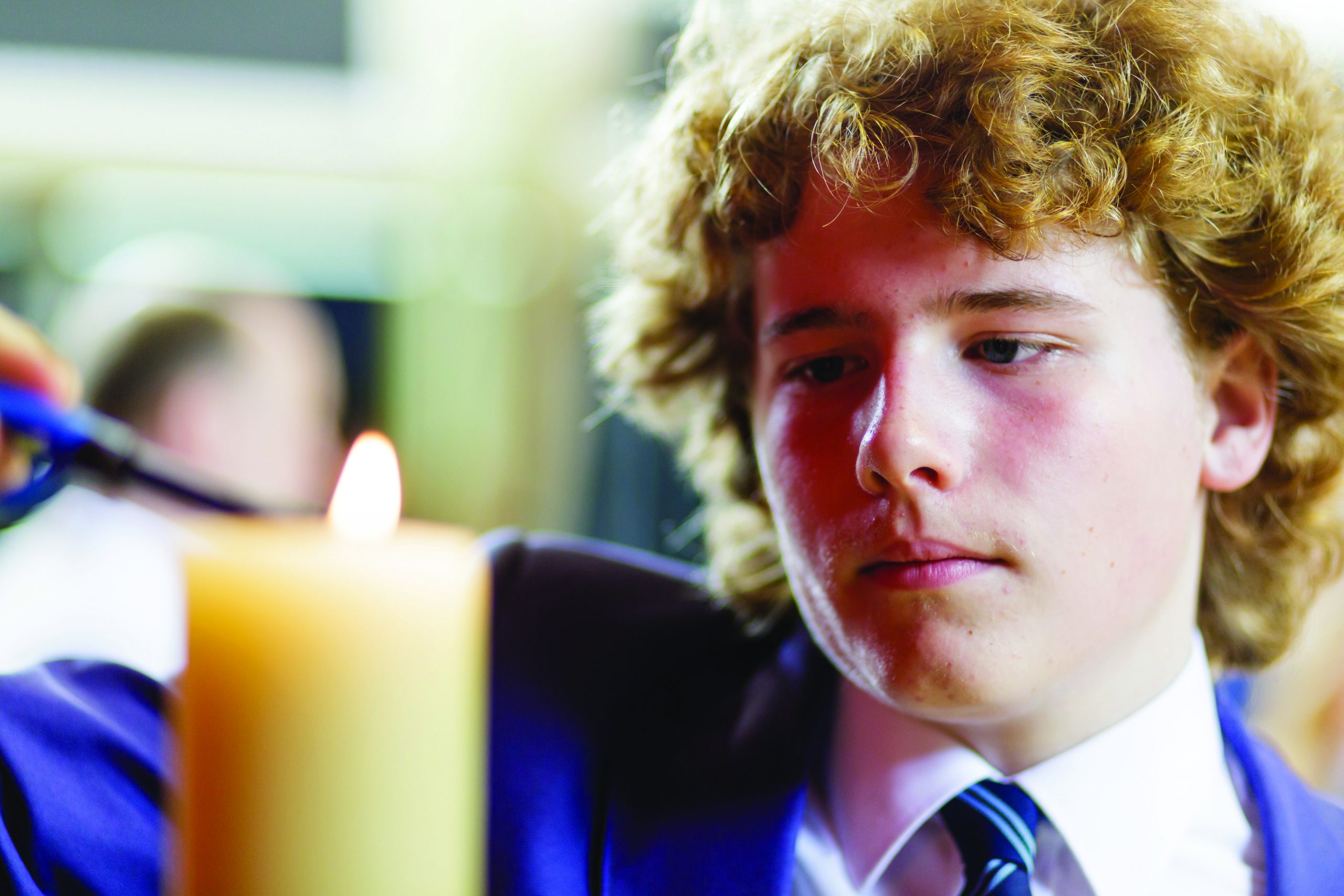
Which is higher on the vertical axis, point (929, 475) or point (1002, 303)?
point (1002, 303)

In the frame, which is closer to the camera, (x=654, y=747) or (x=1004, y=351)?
(x=1004, y=351)

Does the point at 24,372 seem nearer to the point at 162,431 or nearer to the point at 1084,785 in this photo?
the point at 1084,785

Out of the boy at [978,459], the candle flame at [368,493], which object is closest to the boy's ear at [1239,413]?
the boy at [978,459]

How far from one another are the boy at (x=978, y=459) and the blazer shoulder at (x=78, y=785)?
264 mm

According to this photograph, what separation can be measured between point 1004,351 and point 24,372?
2.11ft

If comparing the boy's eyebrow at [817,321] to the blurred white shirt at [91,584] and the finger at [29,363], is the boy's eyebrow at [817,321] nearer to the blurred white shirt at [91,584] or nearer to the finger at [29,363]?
the finger at [29,363]

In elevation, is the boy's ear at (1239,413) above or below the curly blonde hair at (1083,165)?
below

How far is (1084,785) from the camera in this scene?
33.6 inches

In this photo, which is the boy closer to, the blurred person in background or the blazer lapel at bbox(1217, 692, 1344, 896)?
the blazer lapel at bbox(1217, 692, 1344, 896)

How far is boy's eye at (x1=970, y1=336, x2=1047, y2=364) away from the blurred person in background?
43.2 inches

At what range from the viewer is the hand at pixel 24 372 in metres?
0.61

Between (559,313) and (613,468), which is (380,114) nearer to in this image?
(559,313)

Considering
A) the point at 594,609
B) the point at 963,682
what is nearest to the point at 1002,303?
the point at 963,682

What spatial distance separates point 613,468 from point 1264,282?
2556 millimetres
